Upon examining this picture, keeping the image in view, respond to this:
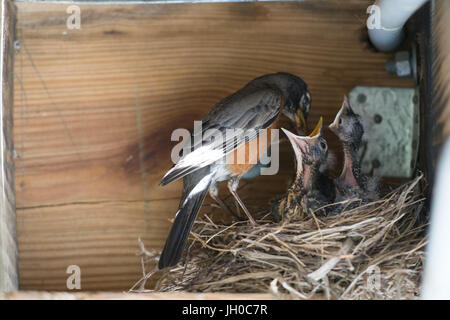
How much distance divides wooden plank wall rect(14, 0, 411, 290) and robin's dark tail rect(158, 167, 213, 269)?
0.71ft

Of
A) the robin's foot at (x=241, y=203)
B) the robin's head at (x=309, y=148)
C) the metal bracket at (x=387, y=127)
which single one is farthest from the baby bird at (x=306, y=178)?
the metal bracket at (x=387, y=127)

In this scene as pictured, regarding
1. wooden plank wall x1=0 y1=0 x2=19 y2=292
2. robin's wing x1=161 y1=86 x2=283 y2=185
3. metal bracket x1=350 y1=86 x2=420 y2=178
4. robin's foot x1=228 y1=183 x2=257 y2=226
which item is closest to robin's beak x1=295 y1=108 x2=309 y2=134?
robin's wing x1=161 y1=86 x2=283 y2=185

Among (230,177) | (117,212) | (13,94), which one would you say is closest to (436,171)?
(230,177)

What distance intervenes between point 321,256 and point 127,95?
3.51ft

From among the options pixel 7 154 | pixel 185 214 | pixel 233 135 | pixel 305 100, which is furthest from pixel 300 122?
pixel 7 154

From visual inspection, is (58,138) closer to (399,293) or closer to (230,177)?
(230,177)

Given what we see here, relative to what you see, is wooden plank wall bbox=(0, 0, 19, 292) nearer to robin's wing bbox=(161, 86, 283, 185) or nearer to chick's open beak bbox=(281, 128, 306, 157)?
robin's wing bbox=(161, 86, 283, 185)

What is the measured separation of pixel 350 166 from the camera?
2020 millimetres

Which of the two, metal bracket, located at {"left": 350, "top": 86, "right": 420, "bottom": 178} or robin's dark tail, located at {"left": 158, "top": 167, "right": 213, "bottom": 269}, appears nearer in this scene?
robin's dark tail, located at {"left": 158, "top": 167, "right": 213, "bottom": 269}

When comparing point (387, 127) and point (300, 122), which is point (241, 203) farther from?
point (387, 127)

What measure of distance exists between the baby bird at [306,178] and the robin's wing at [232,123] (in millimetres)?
146

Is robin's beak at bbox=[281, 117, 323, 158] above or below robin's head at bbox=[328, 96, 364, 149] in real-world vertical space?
below

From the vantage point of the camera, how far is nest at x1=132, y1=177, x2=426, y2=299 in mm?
1609
